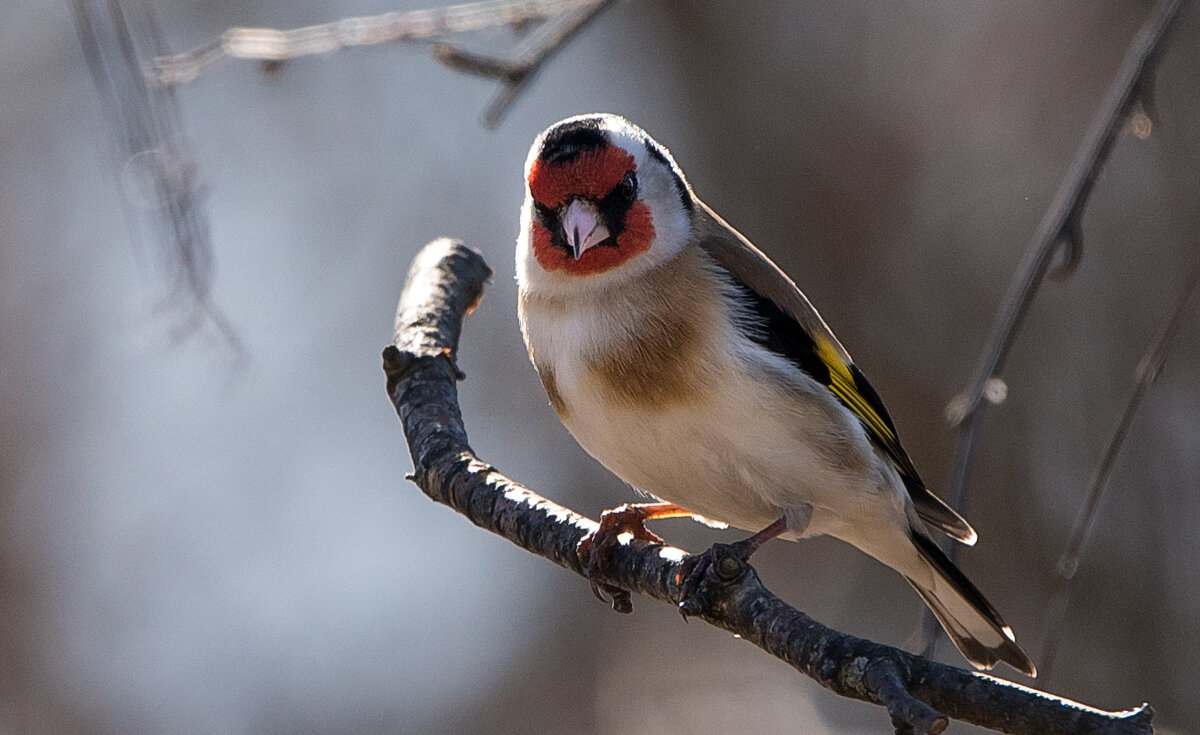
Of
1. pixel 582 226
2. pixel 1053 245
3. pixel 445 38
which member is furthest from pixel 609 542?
pixel 445 38

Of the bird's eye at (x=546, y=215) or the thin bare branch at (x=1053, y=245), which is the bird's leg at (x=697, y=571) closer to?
the thin bare branch at (x=1053, y=245)

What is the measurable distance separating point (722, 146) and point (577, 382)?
5614 mm

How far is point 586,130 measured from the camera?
11.3ft

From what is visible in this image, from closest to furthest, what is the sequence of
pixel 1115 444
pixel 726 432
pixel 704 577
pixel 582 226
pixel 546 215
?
pixel 704 577 → pixel 1115 444 → pixel 726 432 → pixel 582 226 → pixel 546 215

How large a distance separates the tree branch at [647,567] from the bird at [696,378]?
168mm

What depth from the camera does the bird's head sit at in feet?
11.0

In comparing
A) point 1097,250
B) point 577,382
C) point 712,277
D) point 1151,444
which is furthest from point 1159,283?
point 577,382

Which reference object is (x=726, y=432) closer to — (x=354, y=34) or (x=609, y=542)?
(x=609, y=542)

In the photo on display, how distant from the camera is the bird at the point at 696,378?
3131mm

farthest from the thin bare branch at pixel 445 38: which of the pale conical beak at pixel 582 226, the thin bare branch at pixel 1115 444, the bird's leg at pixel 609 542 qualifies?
the thin bare branch at pixel 1115 444

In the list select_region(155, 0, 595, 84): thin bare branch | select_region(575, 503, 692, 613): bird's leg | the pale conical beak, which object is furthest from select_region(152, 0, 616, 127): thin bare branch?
select_region(575, 503, 692, 613): bird's leg

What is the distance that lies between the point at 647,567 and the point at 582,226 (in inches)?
38.7

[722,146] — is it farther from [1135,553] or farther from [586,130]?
[586,130]

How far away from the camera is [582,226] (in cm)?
332
